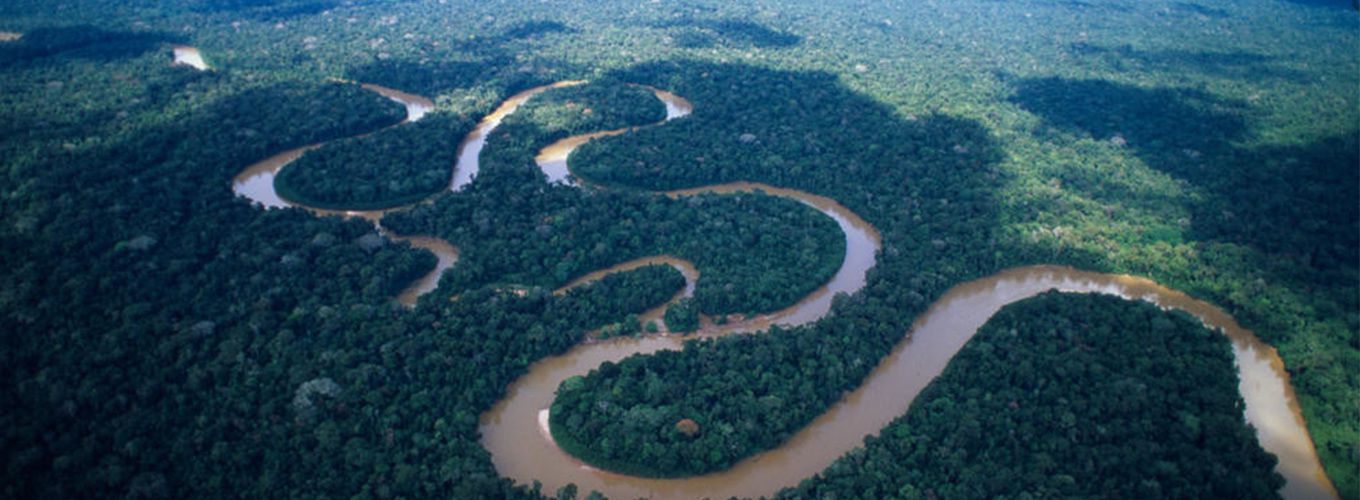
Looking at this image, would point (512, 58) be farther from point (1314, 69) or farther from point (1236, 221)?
point (1314, 69)

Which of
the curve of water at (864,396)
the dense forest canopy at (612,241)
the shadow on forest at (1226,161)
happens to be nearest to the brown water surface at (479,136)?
the dense forest canopy at (612,241)

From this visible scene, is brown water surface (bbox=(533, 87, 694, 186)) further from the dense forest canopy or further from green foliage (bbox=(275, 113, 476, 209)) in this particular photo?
green foliage (bbox=(275, 113, 476, 209))

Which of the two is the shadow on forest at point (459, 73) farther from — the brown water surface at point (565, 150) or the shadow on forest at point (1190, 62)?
the shadow on forest at point (1190, 62)

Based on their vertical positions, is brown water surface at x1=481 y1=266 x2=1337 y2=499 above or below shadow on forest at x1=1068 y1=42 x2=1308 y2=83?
above

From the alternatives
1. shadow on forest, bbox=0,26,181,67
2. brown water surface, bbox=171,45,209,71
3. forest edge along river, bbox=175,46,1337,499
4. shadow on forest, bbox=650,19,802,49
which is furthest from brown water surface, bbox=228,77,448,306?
shadow on forest, bbox=650,19,802,49

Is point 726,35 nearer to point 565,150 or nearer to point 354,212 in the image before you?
point 565,150

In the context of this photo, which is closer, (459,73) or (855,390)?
(855,390)

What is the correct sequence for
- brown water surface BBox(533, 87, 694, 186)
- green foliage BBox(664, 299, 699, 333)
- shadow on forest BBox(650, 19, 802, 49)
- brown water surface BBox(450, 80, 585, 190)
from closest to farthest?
1. green foliage BBox(664, 299, 699, 333)
2. brown water surface BBox(533, 87, 694, 186)
3. brown water surface BBox(450, 80, 585, 190)
4. shadow on forest BBox(650, 19, 802, 49)

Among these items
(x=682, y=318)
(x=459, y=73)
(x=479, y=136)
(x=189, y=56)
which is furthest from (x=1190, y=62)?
(x=189, y=56)
